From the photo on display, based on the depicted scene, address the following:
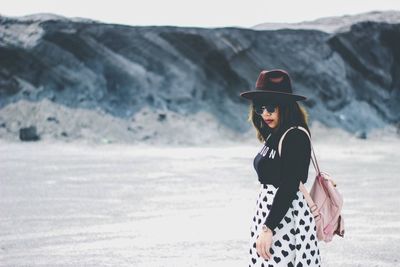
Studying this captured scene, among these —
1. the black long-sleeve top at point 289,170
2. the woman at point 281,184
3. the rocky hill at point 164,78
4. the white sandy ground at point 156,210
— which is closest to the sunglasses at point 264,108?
the woman at point 281,184

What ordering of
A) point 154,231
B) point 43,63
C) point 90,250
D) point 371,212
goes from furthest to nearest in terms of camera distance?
1. point 43,63
2. point 371,212
3. point 154,231
4. point 90,250

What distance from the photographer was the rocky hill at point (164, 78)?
26359 mm

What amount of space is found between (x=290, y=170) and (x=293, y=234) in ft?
1.25

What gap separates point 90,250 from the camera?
6848 millimetres

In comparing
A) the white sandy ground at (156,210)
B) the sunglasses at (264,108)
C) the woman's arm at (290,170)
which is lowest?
the white sandy ground at (156,210)

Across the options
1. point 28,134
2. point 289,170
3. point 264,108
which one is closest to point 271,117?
point 264,108

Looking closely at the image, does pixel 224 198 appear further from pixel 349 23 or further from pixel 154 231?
pixel 349 23

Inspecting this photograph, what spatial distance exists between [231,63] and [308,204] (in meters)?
28.2

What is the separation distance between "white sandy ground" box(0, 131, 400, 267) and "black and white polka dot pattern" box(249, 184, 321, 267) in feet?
9.25

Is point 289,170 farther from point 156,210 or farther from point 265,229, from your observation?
point 156,210

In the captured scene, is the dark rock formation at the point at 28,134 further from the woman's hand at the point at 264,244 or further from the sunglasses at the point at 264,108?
the woman's hand at the point at 264,244

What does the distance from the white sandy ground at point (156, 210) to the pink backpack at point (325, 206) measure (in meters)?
2.80

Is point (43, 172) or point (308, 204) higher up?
point (308, 204)

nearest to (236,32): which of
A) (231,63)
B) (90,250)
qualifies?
(231,63)
